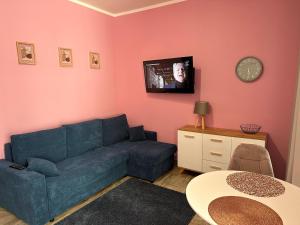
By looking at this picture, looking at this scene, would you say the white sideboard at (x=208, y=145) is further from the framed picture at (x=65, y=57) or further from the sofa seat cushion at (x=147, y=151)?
the framed picture at (x=65, y=57)

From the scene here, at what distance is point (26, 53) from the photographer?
2.86 m

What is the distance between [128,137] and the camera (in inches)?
160

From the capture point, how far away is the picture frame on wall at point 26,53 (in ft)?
9.14

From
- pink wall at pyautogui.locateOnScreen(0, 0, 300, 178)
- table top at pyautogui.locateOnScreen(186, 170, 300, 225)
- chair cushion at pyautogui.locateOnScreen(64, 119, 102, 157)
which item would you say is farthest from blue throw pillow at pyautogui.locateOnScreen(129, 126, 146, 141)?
table top at pyautogui.locateOnScreen(186, 170, 300, 225)

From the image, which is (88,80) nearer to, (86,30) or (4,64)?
(86,30)

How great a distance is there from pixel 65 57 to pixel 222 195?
3026 millimetres

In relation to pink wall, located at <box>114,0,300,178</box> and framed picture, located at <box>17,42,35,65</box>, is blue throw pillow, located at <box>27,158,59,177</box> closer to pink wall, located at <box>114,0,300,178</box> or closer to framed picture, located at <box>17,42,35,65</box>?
framed picture, located at <box>17,42,35,65</box>

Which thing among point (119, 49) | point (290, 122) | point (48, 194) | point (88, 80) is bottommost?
point (48, 194)

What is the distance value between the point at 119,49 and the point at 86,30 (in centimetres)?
81

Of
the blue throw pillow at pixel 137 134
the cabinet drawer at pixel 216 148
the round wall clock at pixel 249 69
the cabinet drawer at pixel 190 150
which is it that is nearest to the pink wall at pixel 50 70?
the blue throw pillow at pixel 137 134

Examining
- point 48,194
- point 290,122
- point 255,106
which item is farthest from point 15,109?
point 290,122

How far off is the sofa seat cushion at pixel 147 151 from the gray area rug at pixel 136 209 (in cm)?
39

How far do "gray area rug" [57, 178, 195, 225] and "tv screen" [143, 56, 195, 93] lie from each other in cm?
164

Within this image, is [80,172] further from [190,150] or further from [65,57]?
[65,57]
